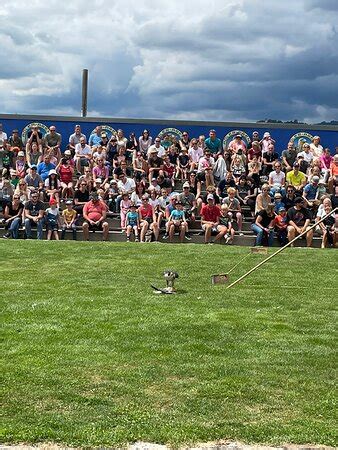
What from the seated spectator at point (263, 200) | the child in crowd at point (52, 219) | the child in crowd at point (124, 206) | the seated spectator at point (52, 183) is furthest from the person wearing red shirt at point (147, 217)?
the seated spectator at point (263, 200)

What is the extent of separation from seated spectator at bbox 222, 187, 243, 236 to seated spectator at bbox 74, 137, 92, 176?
204 inches

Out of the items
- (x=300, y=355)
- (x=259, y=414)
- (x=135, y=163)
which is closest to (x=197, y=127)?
(x=135, y=163)

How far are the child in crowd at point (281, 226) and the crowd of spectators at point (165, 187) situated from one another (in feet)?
0.09

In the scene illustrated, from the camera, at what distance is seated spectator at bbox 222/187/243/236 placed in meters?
18.9

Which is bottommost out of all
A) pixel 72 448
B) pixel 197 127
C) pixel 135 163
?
pixel 72 448

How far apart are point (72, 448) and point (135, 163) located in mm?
17187

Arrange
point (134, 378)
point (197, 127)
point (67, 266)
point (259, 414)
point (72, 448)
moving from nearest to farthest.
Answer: point (72, 448) → point (259, 414) → point (134, 378) → point (67, 266) → point (197, 127)

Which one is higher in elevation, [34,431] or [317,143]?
[317,143]

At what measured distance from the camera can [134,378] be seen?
19.9ft

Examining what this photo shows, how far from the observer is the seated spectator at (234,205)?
18.9 meters

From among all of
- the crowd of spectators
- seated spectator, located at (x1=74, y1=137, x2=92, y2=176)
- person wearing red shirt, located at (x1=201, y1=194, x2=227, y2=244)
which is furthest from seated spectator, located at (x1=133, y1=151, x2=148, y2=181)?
person wearing red shirt, located at (x1=201, y1=194, x2=227, y2=244)

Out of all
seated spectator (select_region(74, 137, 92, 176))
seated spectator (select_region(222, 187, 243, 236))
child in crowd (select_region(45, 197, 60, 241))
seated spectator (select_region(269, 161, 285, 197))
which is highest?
seated spectator (select_region(74, 137, 92, 176))

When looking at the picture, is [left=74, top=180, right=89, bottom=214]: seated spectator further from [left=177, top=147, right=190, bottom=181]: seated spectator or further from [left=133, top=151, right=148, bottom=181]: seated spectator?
[left=177, top=147, right=190, bottom=181]: seated spectator

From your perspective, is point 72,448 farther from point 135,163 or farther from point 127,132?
point 127,132
